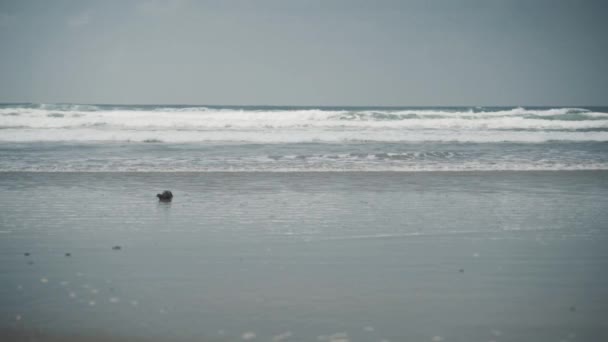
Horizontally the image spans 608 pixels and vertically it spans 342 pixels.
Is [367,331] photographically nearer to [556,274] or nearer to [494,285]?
[494,285]

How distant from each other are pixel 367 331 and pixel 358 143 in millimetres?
16676

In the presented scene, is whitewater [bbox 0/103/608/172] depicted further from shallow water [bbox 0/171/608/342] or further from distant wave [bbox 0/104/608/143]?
shallow water [bbox 0/171/608/342]

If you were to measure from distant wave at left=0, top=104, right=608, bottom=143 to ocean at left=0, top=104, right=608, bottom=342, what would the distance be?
7.97m

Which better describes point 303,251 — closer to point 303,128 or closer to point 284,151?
point 284,151

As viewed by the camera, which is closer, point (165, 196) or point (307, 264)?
point (307, 264)

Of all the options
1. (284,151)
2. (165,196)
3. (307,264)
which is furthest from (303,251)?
(284,151)

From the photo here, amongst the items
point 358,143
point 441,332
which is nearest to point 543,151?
point 358,143

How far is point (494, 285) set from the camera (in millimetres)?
4637

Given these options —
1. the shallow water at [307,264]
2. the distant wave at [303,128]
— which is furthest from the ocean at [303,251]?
the distant wave at [303,128]

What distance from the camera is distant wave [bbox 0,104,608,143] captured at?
2180cm

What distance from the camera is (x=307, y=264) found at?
527 cm

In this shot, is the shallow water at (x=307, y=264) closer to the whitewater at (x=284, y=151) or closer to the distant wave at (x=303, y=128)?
the whitewater at (x=284, y=151)

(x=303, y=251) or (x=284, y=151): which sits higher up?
(x=284, y=151)

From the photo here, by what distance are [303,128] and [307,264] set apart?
2313cm
